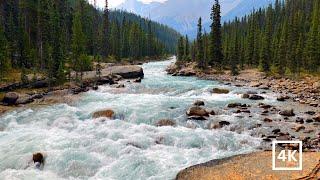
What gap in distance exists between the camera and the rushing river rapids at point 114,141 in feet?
73.6

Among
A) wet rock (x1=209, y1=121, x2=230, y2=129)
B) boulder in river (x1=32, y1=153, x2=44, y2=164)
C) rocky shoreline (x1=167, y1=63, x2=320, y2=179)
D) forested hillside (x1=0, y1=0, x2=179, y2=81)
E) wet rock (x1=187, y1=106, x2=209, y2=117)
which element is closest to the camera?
rocky shoreline (x1=167, y1=63, x2=320, y2=179)

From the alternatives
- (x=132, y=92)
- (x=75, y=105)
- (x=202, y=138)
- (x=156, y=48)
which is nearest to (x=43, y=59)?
(x=132, y=92)

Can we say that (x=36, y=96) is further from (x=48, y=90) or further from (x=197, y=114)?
(x=197, y=114)

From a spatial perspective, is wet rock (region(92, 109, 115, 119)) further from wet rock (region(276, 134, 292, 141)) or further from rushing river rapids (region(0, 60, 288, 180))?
wet rock (region(276, 134, 292, 141))

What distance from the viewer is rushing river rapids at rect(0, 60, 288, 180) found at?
73.6 ft

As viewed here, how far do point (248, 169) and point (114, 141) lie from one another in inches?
A: 465

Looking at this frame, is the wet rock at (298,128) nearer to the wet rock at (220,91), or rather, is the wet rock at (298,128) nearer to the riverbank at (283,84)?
the riverbank at (283,84)

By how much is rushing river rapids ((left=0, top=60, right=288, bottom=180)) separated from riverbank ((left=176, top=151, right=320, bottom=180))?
1.85m

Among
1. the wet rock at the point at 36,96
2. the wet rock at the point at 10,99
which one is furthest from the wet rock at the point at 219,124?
the wet rock at the point at 36,96

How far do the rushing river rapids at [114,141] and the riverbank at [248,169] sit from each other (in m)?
1.85

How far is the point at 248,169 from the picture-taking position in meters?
18.6

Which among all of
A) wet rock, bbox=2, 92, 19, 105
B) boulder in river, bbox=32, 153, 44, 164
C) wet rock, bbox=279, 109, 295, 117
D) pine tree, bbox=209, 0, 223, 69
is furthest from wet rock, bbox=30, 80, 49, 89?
pine tree, bbox=209, 0, 223, 69

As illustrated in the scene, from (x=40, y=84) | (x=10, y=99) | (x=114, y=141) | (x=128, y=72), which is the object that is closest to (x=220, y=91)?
(x=128, y=72)

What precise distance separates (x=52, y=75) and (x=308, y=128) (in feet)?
133
